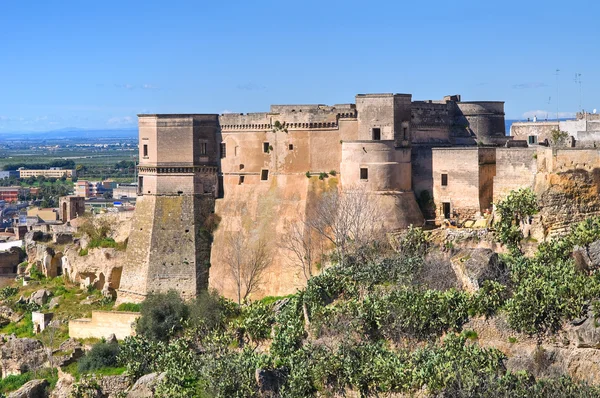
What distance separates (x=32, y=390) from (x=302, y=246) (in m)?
10.7

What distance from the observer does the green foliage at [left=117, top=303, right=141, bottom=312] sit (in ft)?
135

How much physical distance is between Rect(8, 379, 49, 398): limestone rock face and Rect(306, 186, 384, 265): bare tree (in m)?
10.6

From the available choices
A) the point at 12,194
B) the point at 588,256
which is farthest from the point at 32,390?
the point at 12,194

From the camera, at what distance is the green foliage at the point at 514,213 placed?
3469cm

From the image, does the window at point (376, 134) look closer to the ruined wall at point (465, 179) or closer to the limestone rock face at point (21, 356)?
the ruined wall at point (465, 179)

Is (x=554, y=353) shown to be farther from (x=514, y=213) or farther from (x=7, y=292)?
(x=7, y=292)

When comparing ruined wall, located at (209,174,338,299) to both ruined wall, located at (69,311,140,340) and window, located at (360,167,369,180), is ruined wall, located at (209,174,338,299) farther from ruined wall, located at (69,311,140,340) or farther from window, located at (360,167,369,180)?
ruined wall, located at (69,311,140,340)

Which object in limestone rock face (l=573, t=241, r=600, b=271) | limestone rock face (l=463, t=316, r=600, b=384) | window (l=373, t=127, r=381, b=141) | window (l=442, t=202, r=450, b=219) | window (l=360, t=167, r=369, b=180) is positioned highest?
window (l=373, t=127, r=381, b=141)

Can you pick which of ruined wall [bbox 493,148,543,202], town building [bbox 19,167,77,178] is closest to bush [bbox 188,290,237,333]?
ruined wall [bbox 493,148,543,202]

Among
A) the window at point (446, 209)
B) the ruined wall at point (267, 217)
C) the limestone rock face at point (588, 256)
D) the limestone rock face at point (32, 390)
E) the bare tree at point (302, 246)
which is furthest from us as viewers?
the ruined wall at point (267, 217)

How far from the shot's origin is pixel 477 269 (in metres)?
32.0

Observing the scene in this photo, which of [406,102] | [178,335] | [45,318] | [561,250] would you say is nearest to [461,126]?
[406,102]

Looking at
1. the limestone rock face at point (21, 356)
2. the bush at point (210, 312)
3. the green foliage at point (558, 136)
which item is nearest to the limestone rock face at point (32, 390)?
the limestone rock face at point (21, 356)

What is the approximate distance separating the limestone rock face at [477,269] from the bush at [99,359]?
12129 millimetres
